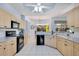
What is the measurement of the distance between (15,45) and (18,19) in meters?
0.80

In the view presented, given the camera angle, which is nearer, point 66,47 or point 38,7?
point 38,7

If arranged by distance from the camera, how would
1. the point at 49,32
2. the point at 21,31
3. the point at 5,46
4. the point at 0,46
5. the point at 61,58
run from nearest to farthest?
the point at 61,58 → the point at 0,46 → the point at 5,46 → the point at 21,31 → the point at 49,32

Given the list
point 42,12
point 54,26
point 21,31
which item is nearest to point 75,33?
point 54,26

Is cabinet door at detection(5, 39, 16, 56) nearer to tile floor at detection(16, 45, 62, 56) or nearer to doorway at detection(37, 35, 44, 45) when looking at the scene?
tile floor at detection(16, 45, 62, 56)

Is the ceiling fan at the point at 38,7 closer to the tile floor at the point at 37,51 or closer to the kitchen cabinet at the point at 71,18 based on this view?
the kitchen cabinet at the point at 71,18

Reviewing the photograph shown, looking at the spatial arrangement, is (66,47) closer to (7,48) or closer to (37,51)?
(37,51)

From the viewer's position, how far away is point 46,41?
3816 mm

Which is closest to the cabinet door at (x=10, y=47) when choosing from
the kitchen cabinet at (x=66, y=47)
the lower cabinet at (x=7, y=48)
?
the lower cabinet at (x=7, y=48)

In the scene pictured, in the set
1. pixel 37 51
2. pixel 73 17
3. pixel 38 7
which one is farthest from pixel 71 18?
pixel 37 51

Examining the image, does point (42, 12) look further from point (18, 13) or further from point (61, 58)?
point (61, 58)

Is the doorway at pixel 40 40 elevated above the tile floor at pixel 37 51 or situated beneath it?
elevated above

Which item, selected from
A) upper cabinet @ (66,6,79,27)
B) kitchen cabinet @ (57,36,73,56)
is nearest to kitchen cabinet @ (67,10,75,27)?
upper cabinet @ (66,6,79,27)

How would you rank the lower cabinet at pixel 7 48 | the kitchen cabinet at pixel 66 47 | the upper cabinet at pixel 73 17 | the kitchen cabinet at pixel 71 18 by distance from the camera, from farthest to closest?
the kitchen cabinet at pixel 71 18 < the upper cabinet at pixel 73 17 < the kitchen cabinet at pixel 66 47 < the lower cabinet at pixel 7 48

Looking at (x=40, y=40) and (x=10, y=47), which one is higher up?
(x=40, y=40)
